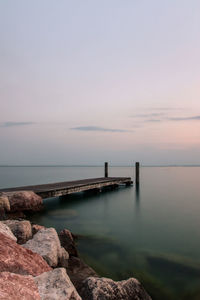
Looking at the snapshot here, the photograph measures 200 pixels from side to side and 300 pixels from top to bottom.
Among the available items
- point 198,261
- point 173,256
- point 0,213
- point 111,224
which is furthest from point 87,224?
point 198,261

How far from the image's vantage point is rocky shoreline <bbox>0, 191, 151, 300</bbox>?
8.92 feet

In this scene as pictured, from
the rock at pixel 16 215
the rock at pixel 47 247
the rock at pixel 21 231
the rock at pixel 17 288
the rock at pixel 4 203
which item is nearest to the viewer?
the rock at pixel 17 288

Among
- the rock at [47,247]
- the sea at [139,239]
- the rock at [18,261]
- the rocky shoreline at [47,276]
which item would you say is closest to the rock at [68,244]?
the rocky shoreline at [47,276]

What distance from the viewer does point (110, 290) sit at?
3895mm

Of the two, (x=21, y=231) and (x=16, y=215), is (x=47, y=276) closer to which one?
(x=21, y=231)

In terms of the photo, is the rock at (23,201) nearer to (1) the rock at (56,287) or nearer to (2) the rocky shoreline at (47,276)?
(2) the rocky shoreline at (47,276)

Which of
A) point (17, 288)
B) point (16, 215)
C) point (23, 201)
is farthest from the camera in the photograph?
point (23, 201)

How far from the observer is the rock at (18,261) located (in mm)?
3473

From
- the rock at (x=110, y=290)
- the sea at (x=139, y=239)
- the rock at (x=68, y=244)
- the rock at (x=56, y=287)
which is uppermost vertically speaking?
the rock at (x=56, y=287)

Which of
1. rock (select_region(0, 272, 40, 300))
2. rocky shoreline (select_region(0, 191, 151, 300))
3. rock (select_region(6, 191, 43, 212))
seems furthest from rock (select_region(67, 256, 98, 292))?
rock (select_region(6, 191, 43, 212))

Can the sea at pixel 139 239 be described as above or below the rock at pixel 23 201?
below

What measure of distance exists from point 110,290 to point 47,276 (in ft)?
4.39

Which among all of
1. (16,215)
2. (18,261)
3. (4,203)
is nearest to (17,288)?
(18,261)

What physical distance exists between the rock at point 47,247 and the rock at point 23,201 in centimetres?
643
